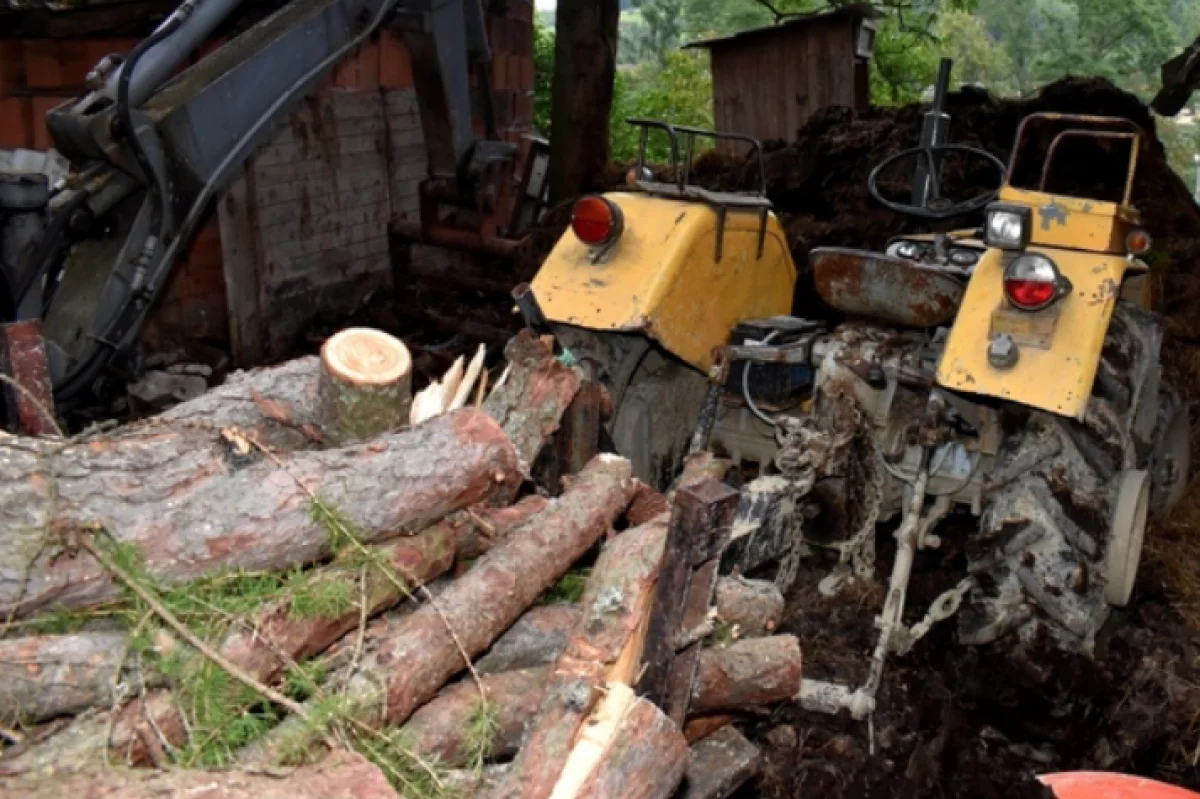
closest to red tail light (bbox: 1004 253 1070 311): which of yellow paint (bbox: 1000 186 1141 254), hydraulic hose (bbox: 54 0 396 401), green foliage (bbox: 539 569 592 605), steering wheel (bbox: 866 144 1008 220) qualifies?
yellow paint (bbox: 1000 186 1141 254)

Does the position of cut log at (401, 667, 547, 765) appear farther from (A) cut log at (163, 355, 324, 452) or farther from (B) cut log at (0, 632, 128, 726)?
(A) cut log at (163, 355, 324, 452)

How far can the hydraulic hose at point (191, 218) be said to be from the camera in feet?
14.8

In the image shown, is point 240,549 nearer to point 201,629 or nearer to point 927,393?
point 201,629

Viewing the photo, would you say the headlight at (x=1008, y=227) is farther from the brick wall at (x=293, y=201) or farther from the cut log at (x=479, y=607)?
the brick wall at (x=293, y=201)

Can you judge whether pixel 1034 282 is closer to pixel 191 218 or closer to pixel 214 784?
pixel 214 784

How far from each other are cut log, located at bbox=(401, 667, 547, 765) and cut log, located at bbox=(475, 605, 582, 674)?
0.10 m

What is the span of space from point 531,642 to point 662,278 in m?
1.64

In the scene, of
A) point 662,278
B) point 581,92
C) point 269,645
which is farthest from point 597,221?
point 581,92

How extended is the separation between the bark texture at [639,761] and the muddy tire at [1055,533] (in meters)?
1.65

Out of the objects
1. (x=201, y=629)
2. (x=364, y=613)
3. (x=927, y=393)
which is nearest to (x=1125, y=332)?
(x=927, y=393)

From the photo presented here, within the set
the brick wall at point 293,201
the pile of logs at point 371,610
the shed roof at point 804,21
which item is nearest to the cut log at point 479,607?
the pile of logs at point 371,610

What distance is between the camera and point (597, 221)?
161 inches

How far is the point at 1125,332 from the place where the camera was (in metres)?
3.99

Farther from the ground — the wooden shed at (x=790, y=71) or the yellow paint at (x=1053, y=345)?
the wooden shed at (x=790, y=71)
